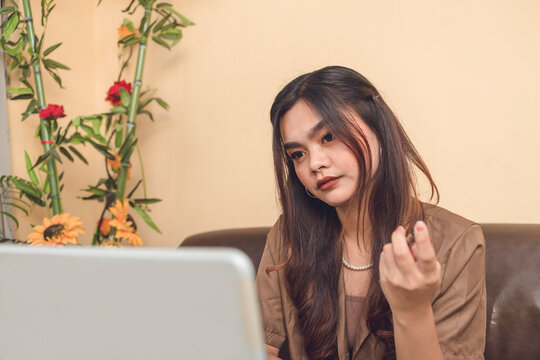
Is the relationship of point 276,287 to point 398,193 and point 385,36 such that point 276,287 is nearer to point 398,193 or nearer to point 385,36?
point 398,193

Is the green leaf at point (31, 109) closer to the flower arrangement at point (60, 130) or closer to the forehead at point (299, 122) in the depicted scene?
the flower arrangement at point (60, 130)

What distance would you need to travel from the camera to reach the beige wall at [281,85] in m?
1.42

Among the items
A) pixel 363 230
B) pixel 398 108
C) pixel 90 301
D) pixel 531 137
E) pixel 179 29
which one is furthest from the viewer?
pixel 179 29

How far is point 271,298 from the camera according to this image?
1285 millimetres

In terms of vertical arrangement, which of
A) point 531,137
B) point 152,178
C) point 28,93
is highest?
point 28,93

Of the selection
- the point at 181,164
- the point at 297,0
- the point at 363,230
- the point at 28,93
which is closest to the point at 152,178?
the point at 181,164

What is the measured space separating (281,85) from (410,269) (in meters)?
1.20

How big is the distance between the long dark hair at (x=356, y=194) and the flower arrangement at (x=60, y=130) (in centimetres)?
77

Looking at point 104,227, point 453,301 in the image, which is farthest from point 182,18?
point 453,301

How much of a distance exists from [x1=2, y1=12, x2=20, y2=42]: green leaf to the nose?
1137 millimetres

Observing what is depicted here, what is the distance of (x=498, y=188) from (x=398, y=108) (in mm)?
367

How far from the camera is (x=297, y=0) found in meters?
1.79

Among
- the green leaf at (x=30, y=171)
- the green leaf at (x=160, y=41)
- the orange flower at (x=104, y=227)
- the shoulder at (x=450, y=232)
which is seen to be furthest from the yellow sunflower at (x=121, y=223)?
the shoulder at (x=450, y=232)

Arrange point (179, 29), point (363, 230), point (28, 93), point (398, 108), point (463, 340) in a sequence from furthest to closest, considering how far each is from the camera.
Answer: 1. point (179, 29)
2. point (28, 93)
3. point (398, 108)
4. point (363, 230)
5. point (463, 340)
